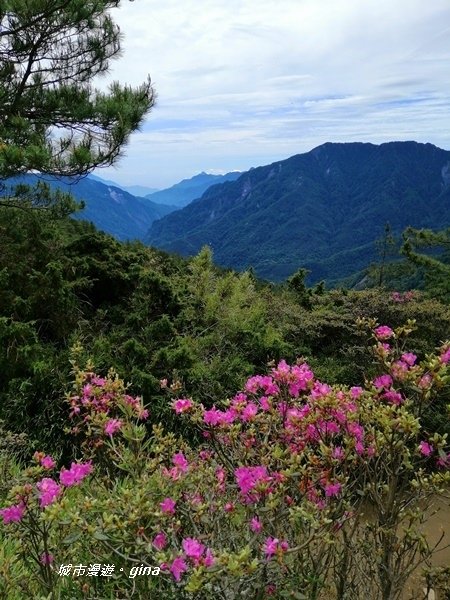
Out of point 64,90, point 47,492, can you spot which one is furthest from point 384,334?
point 64,90

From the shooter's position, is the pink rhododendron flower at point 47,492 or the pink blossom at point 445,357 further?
the pink blossom at point 445,357

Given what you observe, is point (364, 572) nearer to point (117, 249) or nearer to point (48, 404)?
point (48, 404)

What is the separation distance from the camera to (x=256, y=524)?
1624 mm

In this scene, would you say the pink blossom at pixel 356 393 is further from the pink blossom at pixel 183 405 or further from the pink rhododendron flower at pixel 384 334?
the pink blossom at pixel 183 405

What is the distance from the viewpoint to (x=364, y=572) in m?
2.31

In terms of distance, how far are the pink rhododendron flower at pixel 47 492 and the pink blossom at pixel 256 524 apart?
629 mm

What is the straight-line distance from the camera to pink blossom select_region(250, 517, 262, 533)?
5.27ft

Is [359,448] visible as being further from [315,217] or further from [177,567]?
[315,217]

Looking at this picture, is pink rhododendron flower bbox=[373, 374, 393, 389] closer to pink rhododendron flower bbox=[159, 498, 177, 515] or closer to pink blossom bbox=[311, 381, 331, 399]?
pink blossom bbox=[311, 381, 331, 399]

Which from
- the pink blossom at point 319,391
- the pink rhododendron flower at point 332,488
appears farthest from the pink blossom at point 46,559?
the pink blossom at point 319,391

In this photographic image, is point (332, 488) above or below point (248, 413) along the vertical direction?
below

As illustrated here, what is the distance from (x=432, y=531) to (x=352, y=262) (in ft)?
421

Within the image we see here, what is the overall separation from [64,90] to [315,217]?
17504 centimetres

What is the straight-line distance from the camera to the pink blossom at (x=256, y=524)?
1.61m
